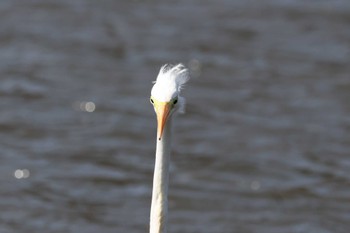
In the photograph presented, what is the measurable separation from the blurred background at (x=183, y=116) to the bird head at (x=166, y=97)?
144 inches

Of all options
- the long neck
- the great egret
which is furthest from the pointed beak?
the long neck

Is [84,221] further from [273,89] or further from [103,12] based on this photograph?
[103,12]

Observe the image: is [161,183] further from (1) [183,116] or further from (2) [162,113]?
(1) [183,116]

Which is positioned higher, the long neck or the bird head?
the bird head

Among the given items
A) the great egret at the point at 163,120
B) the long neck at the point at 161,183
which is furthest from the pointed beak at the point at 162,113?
the long neck at the point at 161,183

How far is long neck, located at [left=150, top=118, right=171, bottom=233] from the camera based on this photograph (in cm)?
738

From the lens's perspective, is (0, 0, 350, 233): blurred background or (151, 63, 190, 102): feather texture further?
(0, 0, 350, 233): blurred background

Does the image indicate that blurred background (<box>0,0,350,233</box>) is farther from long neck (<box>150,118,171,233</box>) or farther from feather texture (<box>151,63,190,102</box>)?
feather texture (<box>151,63,190,102</box>)

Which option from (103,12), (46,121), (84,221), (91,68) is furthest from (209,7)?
(84,221)

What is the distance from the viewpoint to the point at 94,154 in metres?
12.3

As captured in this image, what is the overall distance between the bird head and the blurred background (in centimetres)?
365

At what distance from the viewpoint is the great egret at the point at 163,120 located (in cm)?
711

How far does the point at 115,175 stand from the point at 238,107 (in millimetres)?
2130

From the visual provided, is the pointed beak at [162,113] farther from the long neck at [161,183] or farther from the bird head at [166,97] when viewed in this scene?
the long neck at [161,183]
